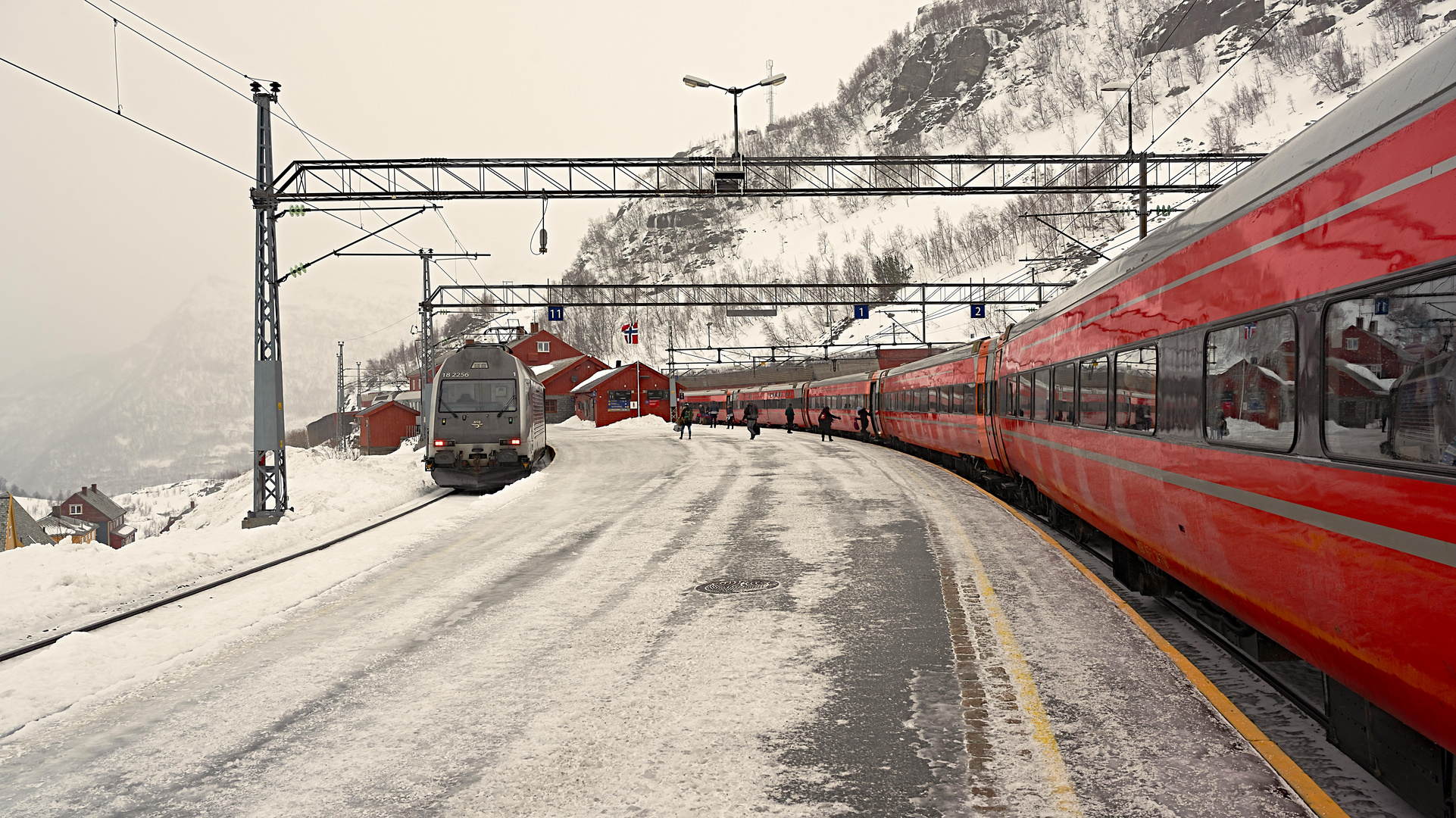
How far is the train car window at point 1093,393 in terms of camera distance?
850cm

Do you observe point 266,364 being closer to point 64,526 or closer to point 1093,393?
point 1093,393

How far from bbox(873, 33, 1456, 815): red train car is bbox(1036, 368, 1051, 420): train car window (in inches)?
172

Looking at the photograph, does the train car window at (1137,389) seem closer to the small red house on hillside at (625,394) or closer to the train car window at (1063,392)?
the train car window at (1063,392)

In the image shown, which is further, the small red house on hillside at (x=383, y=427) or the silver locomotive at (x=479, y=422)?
the small red house on hillside at (x=383, y=427)

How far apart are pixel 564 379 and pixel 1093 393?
73897 mm

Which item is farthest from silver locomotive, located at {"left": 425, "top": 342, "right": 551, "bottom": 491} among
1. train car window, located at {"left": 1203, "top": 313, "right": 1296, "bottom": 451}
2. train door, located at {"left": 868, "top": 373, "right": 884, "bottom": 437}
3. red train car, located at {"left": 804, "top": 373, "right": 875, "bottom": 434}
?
red train car, located at {"left": 804, "top": 373, "right": 875, "bottom": 434}

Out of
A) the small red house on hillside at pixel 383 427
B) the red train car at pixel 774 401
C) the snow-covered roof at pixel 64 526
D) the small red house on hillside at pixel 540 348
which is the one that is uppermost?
the small red house on hillside at pixel 540 348

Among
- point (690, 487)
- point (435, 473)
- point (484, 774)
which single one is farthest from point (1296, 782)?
point (435, 473)

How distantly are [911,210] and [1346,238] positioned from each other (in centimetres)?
18261

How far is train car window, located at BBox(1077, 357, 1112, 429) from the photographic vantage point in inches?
335

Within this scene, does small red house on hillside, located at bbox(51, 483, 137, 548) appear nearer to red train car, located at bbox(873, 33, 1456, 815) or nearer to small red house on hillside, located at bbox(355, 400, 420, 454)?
small red house on hillside, located at bbox(355, 400, 420, 454)

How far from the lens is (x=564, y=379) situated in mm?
80375

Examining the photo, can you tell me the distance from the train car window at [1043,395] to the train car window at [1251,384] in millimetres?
5804

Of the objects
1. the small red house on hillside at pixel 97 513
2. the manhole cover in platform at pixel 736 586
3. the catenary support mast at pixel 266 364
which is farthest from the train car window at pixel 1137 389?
the small red house on hillside at pixel 97 513
